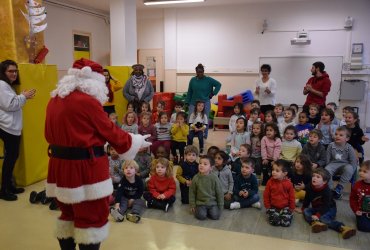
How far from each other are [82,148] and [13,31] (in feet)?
9.63

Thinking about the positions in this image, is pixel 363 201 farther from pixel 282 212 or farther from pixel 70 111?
pixel 70 111

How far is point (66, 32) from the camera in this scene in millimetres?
8812

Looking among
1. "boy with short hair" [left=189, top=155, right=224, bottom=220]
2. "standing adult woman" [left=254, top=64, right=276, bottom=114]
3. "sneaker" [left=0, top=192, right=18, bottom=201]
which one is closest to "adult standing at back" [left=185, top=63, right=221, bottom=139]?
"standing adult woman" [left=254, top=64, right=276, bottom=114]

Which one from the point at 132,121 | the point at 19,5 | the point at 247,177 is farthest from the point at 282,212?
the point at 19,5

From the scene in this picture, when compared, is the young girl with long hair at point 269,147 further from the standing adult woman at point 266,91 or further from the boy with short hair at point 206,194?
the standing adult woman at point 266,91

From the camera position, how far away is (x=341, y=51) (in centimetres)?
855

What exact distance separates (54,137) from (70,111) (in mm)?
202

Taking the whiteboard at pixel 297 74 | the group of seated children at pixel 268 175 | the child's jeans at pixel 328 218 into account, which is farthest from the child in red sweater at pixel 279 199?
the whiteboard at pixel 297 74

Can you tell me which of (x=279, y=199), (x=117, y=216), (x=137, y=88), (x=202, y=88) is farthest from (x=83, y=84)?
(x=202, y=88)

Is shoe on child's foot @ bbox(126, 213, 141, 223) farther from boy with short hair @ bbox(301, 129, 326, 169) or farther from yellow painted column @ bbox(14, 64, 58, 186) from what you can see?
boy with short hair @ bbox(301, 129, 326, 169)

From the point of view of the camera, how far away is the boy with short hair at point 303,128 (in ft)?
15.7

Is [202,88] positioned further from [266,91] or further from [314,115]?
[314,115]

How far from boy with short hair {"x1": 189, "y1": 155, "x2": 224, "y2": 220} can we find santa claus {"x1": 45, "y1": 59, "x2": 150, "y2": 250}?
4.98 ft

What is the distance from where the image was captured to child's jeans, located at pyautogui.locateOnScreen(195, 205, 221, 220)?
3.38 m
